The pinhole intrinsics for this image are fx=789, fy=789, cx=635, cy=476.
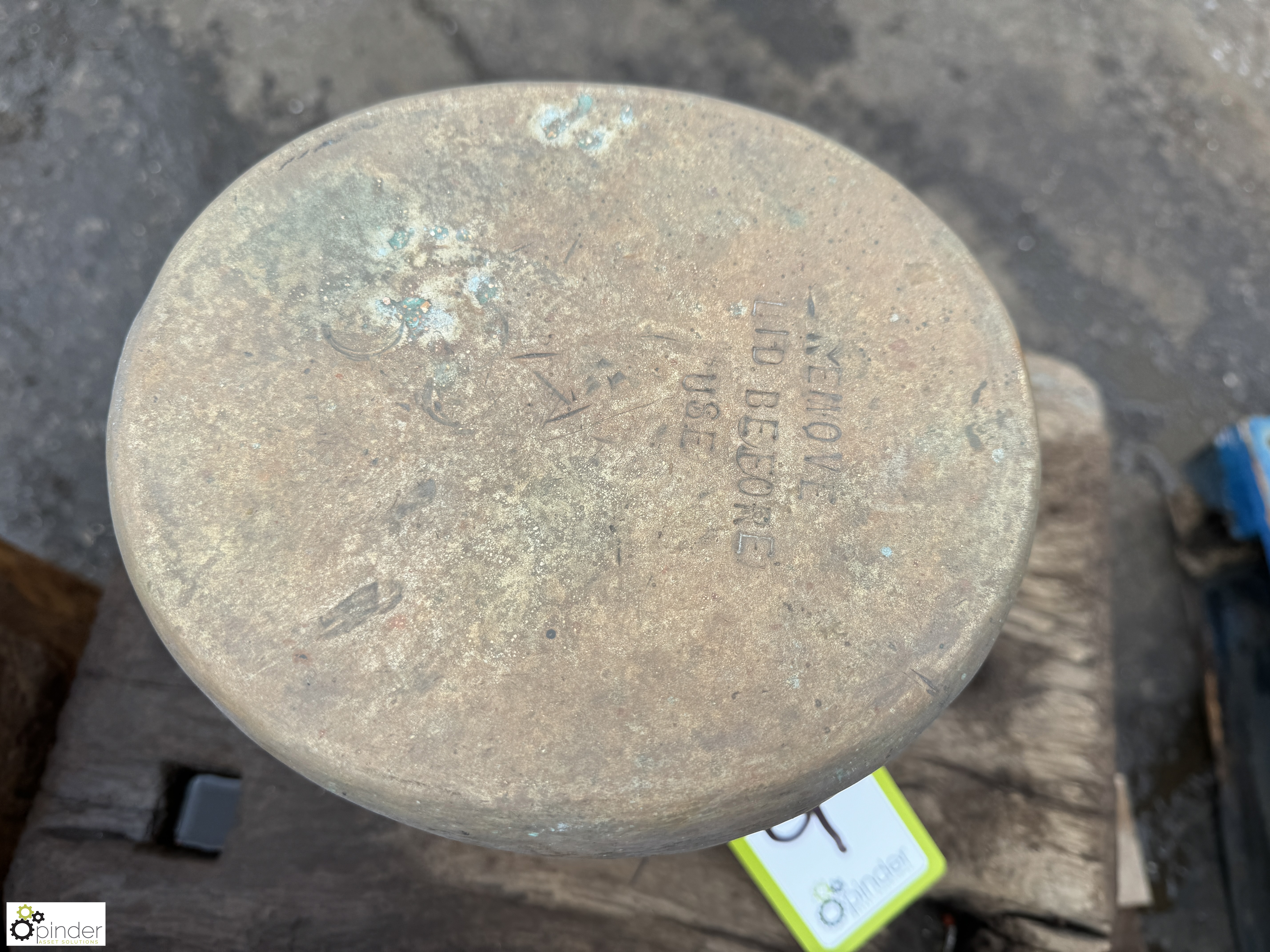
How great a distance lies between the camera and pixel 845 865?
1.34m

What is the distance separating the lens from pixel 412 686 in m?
0.91

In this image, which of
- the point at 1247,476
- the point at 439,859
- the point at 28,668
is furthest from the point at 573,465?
the point at 1247,476

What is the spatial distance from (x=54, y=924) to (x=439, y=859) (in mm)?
623

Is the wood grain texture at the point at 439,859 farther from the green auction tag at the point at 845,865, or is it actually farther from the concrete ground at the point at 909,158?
the concrete ground at the point at 909,158

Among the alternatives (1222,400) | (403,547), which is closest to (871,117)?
(1222,400)

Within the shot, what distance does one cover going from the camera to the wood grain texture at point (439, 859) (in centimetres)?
131

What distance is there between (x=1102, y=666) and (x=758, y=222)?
106 centimetres

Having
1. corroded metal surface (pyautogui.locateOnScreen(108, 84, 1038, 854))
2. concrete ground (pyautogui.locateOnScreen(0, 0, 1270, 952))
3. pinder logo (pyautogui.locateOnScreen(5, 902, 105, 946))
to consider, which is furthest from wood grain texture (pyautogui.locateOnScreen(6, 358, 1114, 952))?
concrete ground (pyautogui.locateOnScreen(0, 0, 1270, 952))

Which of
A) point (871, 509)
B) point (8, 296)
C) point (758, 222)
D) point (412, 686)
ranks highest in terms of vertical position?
point (758, 222)

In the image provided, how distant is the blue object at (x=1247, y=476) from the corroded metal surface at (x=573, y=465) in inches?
52.0

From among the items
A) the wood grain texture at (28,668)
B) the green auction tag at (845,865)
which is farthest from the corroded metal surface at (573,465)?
the wood grain texture at (28,668)

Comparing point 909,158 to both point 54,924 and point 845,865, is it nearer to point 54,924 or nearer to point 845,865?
point 845,865

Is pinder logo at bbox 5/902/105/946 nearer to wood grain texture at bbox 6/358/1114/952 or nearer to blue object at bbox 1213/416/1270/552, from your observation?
wood grain texture at bbox 6/358/1114/952

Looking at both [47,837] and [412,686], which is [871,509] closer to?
[412,686]
